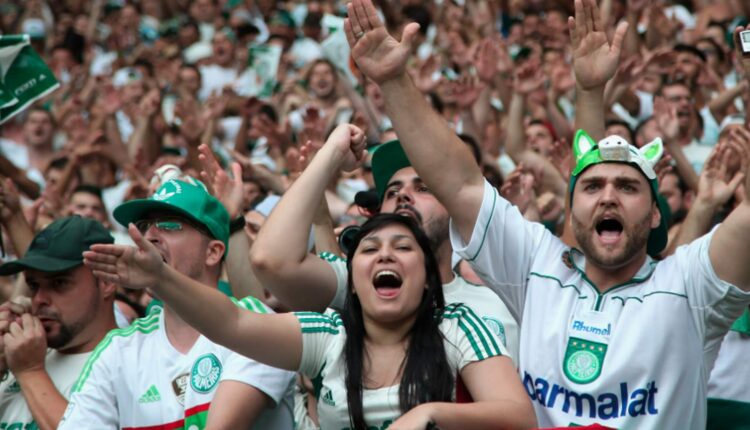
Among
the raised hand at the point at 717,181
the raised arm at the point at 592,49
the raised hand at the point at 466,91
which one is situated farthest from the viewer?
the raised hand at the point at 466,91

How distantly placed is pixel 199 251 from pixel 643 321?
5.87 feet

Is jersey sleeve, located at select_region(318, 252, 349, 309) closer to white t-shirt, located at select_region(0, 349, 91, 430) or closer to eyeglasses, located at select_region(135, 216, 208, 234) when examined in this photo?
eyeglasses, located at select_region(135, 216, 208, 234)

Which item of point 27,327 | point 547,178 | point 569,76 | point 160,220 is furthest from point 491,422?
point 569,76

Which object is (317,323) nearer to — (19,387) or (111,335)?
(111,335)

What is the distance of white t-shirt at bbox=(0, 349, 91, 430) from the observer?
509 centimetres

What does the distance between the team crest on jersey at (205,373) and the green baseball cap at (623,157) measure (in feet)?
4.82

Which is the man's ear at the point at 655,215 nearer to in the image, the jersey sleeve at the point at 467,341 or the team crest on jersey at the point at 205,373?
the jersey sleeve at the point at 467,341

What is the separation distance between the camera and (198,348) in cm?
457

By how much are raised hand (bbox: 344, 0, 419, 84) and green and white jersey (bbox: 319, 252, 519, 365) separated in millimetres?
855

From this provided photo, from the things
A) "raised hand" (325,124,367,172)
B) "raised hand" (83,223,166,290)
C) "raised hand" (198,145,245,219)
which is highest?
"raised hand" (325,124,367,172)

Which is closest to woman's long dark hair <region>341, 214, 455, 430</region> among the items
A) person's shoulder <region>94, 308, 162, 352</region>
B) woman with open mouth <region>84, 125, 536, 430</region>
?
woman with open mouth <region>84, 125, 536, 430</region>

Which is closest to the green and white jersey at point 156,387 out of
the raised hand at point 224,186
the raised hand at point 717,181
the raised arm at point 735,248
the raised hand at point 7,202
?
the raised hand at point 224,186

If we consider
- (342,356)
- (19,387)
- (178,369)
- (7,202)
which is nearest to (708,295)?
(342,356)

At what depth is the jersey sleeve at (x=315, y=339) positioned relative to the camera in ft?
12.9
